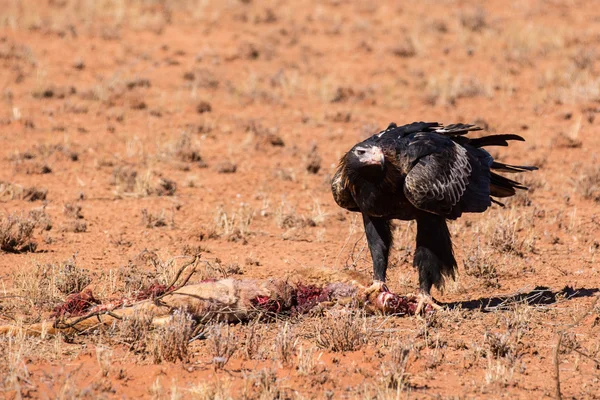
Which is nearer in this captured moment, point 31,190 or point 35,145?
point 31,190

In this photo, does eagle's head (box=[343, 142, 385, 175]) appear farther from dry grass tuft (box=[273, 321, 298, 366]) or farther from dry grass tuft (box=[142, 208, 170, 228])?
dry grass tuft (box=[142, 208, 170, 228])

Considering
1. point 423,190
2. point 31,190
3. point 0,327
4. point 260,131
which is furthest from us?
point 260,131

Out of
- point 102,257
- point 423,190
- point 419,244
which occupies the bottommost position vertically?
point 102,257

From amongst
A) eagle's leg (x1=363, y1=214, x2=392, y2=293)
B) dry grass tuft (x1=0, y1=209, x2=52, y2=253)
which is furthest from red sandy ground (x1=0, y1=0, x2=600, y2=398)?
eagle's leg (x1=363, y1=214, x2=392, y2=293)

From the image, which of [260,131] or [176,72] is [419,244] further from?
[176,72]

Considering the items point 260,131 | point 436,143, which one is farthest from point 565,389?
point 260,131

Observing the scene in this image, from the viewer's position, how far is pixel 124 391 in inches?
227

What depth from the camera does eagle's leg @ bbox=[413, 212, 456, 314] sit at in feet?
24.5

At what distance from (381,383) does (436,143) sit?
2.39 m

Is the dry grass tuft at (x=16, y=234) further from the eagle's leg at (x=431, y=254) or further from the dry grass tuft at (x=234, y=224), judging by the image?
the eagle's leg at (x=431, y=254)

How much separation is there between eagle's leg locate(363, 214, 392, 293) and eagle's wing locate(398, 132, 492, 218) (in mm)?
517

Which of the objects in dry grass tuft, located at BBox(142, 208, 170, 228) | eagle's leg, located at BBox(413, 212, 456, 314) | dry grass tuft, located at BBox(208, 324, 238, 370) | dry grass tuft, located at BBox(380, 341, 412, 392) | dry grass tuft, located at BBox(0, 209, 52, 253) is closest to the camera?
dry grass tuft, located at BBox(380, 341, 412, 392)

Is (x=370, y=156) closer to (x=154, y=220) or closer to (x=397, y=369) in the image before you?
(x=397, y=369)

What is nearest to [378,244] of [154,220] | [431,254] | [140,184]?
[431,254]
